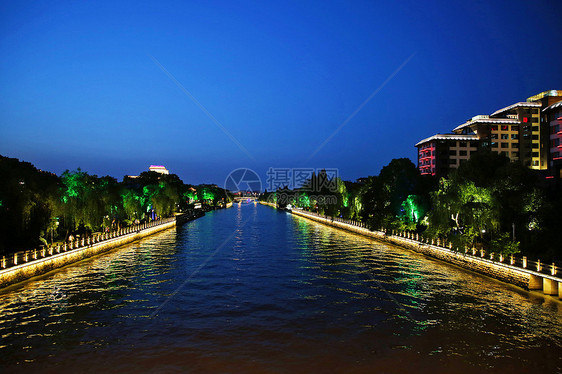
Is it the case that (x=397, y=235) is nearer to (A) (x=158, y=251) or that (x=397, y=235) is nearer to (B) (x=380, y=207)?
(B) (x=380, y=207)

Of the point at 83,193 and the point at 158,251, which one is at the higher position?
the point at 83,193

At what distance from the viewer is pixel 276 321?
21000mm

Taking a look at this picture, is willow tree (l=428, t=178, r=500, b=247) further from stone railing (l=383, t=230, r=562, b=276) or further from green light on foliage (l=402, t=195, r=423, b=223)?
green light on foliage (l=402, t=195, r=423, b=223)

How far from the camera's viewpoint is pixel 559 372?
1545 centimetres

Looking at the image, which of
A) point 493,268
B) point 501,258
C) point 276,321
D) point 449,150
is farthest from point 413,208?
point 449,150

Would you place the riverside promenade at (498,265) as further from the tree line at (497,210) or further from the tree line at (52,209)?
the tree line at (52,209)

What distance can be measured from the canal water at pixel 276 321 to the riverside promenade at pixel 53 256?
→ 32.4 inches

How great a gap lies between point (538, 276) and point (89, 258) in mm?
37983

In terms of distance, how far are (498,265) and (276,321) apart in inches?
709

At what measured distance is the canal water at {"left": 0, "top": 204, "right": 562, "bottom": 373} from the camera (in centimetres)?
1623

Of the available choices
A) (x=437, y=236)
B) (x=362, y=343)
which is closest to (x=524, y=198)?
(x=437, y=236)

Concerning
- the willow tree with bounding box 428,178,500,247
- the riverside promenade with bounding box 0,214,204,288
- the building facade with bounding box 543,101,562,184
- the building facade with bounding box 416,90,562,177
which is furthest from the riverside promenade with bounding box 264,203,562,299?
the building facade with bounding box 416,90,562,177

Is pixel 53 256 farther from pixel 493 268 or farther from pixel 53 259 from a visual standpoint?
pixel 493 268

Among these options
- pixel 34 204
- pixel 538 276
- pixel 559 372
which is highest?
pixel 34 204
